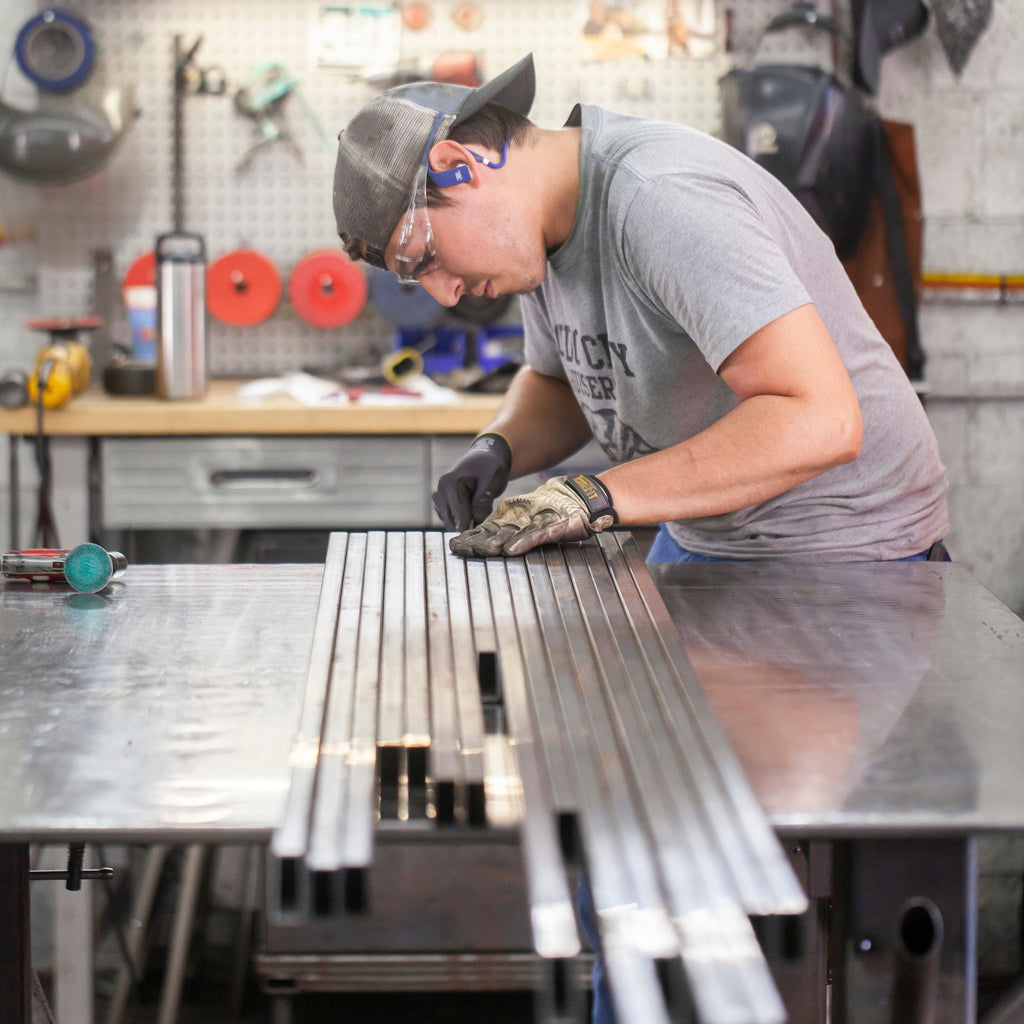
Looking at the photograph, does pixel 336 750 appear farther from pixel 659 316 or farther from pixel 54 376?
pixel 54 376

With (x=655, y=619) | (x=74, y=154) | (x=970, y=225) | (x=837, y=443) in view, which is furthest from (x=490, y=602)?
(x=970, y=225)

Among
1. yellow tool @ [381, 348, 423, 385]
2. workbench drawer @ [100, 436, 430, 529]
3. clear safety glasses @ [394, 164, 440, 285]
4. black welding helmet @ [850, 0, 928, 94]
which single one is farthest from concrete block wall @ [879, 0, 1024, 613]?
clear safety glasses @ [394, 164, 440, 285]

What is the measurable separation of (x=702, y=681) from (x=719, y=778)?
220mm

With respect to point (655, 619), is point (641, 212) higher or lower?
higher

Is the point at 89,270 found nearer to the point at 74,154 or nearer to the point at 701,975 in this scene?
the point at 74,154

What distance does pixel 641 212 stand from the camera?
121 centimetres

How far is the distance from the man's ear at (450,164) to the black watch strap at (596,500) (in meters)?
0.34

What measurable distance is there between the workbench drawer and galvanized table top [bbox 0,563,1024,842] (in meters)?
0.94

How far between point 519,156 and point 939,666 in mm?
685

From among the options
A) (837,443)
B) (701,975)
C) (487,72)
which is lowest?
(701,975)

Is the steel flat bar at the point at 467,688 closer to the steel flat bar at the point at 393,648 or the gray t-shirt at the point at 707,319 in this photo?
the steel flat bar at the point at 393,648

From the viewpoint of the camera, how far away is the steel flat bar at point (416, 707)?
0.83 metres

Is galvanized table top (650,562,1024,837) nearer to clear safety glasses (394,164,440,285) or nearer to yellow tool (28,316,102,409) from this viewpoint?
clear safety glasses (394,164,440,285)

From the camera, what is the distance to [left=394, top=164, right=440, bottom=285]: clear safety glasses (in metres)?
1.27
